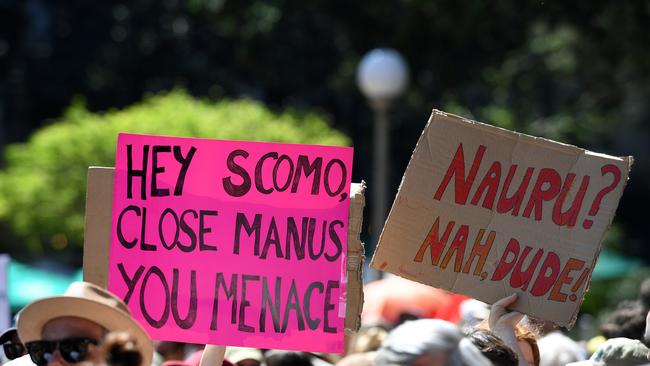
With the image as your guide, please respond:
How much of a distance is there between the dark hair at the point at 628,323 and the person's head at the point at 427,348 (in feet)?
9.63

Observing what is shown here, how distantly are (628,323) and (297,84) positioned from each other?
17.2m

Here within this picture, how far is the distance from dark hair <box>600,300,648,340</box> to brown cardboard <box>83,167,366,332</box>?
187 cm

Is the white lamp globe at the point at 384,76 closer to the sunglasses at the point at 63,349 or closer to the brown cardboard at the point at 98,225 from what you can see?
the brown cardboard at the point at 98,225

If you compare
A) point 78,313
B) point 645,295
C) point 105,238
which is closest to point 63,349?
point 78,313

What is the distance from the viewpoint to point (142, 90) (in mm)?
26094

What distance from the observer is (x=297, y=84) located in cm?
2311

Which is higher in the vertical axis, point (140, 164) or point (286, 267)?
point (140, 164)

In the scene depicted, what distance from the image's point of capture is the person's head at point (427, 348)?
325 centimetres

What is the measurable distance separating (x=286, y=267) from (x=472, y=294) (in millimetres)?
693

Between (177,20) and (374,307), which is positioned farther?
(177,20)

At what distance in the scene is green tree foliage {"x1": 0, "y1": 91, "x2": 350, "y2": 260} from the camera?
16328 mm

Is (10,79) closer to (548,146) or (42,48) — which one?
(42,48)

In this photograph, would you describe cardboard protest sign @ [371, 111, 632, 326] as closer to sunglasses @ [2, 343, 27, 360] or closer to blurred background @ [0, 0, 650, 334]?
sunglasses @ [2, 343, 27, 360]

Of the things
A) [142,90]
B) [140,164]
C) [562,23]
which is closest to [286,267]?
[140,164]
